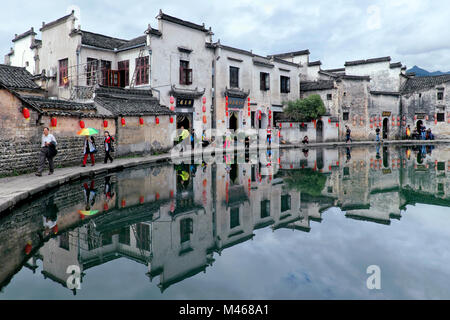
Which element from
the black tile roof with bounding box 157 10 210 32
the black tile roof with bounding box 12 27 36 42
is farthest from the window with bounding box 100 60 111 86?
the black tile roof with bounding box 12 27 36 42

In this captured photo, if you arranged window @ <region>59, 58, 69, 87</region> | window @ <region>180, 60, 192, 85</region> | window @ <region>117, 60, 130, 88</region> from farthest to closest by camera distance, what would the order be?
window @ <region>180, 60, 192, 85</region> → window @ <region>117, 60, 130, 88</region> → window @ <region>59, 58, 69, 87</region>

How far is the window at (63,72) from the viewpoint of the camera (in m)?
23.0

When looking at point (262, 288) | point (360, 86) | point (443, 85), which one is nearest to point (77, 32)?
point (262, 288)

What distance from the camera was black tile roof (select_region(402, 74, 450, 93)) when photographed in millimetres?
36594

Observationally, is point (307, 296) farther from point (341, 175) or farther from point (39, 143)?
point (39, 143)

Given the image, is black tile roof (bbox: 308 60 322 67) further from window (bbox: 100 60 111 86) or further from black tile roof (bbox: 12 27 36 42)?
black tile roof (bbox: 12 27 36 42)

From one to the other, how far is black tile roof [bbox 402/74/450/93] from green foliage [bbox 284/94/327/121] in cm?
1378

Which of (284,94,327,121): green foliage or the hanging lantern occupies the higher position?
(284,94,327,121): green foliage

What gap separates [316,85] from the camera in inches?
1364

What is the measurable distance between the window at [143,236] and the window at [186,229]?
55 centimetres

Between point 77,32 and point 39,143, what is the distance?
39.2 ft

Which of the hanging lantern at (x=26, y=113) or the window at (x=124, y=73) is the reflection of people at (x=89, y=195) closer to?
the hanging lantern at (x=26, y=113)

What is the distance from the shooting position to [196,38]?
2491 centimetres

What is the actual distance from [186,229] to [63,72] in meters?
21.0
